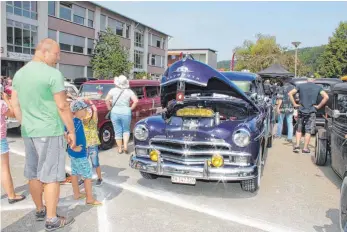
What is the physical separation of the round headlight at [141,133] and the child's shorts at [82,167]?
3.10 ft

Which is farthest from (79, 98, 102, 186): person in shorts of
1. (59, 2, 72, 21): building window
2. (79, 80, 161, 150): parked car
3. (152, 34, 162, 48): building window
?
(152, 34, 162, 48): building window

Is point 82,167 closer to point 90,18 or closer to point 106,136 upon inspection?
point 106,136

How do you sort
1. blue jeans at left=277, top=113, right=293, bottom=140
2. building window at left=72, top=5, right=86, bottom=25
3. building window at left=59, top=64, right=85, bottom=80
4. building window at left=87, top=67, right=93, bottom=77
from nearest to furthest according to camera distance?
1. blue jeans at left=277, top=113, right=293, bottom=140
2. building window at left=59, top=64, right=85, bottom=80
3. building window at left=72, top=5, right=86, bottom=25
4. building window at left=87, top=67, right=93, bottom=77

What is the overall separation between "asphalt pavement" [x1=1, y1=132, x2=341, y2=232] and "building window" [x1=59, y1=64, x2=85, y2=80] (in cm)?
2586

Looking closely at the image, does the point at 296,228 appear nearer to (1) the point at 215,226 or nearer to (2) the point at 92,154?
(1) the point at 215,226

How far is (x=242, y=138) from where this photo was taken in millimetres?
4527

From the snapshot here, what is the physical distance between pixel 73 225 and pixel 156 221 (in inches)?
37.2

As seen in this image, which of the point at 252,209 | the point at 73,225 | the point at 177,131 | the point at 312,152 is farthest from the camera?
the point at 312,152

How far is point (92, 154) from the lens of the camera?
4.94 metres

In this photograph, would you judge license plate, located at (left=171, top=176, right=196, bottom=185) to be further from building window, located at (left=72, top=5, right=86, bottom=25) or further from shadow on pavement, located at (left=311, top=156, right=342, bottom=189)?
building window, located at (left=72, top=5, right=86, bottom=25)

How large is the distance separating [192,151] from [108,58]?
1135 inches

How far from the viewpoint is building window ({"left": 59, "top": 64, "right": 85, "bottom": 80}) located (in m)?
30.5

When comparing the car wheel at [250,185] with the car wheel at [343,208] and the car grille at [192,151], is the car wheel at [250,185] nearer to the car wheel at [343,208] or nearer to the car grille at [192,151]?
the car grille at [192,151]

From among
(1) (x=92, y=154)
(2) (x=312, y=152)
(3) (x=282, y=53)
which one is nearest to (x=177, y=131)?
(1) (x=92, y=154)
